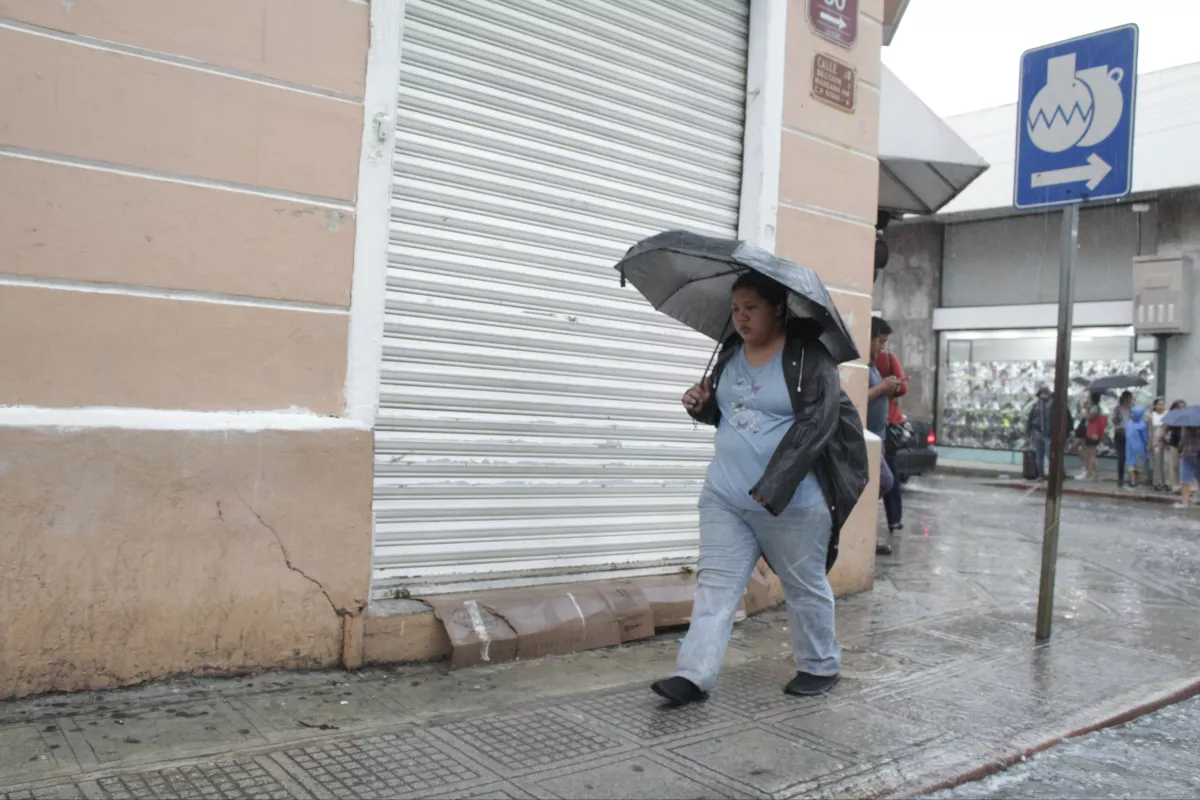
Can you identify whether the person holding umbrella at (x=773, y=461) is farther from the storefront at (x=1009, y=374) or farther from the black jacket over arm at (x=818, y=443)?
the storefront at (x=1009, y=374)

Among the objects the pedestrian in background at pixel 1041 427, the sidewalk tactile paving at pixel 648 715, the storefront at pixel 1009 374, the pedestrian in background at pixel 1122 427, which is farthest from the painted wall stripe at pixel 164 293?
the storefront at pixel 1009 374

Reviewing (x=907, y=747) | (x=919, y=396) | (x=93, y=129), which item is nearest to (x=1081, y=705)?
(x=907, y=747)

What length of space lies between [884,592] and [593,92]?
3618 mm

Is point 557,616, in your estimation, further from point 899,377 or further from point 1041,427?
point 1041,427

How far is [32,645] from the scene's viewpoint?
3.58m

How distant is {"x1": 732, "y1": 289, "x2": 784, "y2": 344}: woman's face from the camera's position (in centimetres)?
400

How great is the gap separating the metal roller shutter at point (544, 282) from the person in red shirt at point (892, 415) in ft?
8.66

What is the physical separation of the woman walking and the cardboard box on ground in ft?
→ 2.81

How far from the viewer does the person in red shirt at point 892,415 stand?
314 inches

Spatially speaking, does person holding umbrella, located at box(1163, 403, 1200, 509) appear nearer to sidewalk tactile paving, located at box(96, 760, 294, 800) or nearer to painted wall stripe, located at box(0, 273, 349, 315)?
painted wall stripe, located at box(0, 273, 349, 315)

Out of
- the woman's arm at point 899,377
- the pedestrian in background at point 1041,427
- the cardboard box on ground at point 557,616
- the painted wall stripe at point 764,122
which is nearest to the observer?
the cardboard box on ground at point 557,616

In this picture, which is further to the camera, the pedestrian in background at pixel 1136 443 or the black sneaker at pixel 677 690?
the pedestrian in background at pixel 1136 443

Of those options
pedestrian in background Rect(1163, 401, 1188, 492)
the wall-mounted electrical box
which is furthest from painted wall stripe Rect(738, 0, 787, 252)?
the wall-mounted electrical box

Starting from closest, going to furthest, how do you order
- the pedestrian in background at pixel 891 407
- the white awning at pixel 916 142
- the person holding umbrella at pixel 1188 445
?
the pedestrian in background at pixel 891 407 < the white awning at pixel 916 142 < the person holding umbrella at pixel 1188 445
